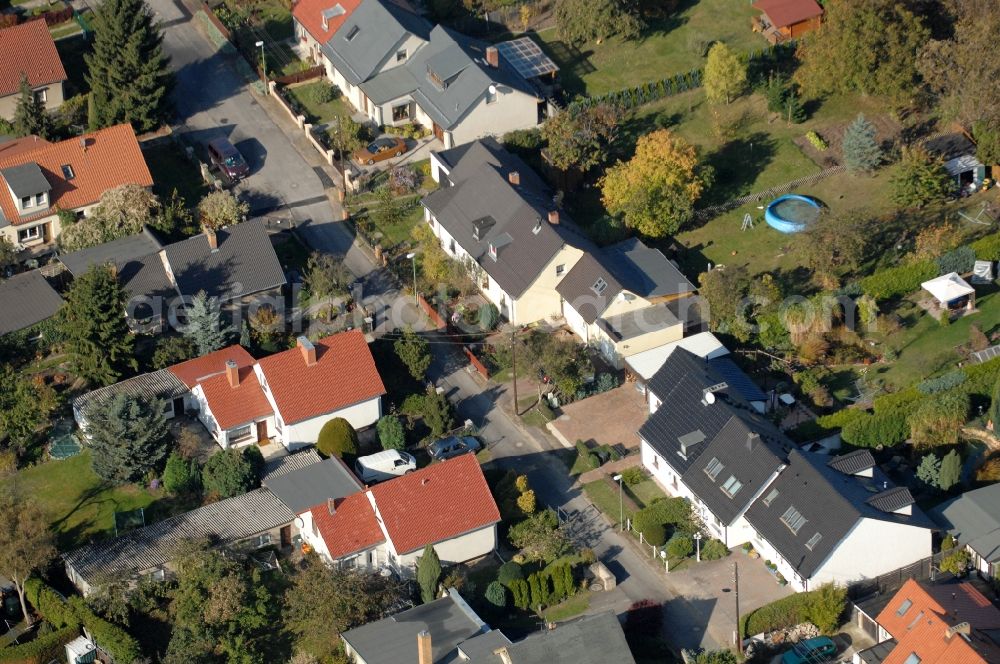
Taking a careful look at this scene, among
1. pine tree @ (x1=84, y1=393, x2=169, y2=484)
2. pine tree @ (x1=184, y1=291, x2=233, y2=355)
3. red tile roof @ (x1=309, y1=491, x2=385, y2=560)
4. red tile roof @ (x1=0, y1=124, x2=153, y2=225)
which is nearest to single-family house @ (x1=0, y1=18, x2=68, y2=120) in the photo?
red tile roof @ (x1=0, y1=124, x2=153, y2=225)

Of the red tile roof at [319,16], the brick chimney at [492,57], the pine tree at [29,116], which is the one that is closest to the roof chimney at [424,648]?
the brick chimney at [492,57]

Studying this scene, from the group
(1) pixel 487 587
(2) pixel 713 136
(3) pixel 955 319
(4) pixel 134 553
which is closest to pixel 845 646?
(1) pixel 487 587

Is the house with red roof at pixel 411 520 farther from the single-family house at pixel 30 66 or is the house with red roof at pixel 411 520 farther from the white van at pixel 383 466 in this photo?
the single-family house at pixel 30 66

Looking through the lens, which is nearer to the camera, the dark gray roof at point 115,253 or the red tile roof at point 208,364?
the red tile roof at point 208,364

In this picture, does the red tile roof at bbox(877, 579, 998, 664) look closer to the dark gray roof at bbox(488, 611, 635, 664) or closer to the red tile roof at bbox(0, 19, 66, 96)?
the dark gray roof at bbox(488, 611, 635, 664)

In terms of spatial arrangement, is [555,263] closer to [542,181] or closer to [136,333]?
[542,181]

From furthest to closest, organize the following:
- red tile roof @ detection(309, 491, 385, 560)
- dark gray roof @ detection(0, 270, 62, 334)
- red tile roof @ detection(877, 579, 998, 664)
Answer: dark gray roof @ detection(0, 270, 62, 334) → red tile roof @ detection(309, 491, 385, 560) → red tile roof @ detection(877, 579, 998, 664)

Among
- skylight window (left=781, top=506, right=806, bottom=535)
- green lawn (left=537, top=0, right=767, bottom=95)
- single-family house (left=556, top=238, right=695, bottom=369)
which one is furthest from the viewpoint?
green lawn (left=537, top=0, right=767, bottom=95)
